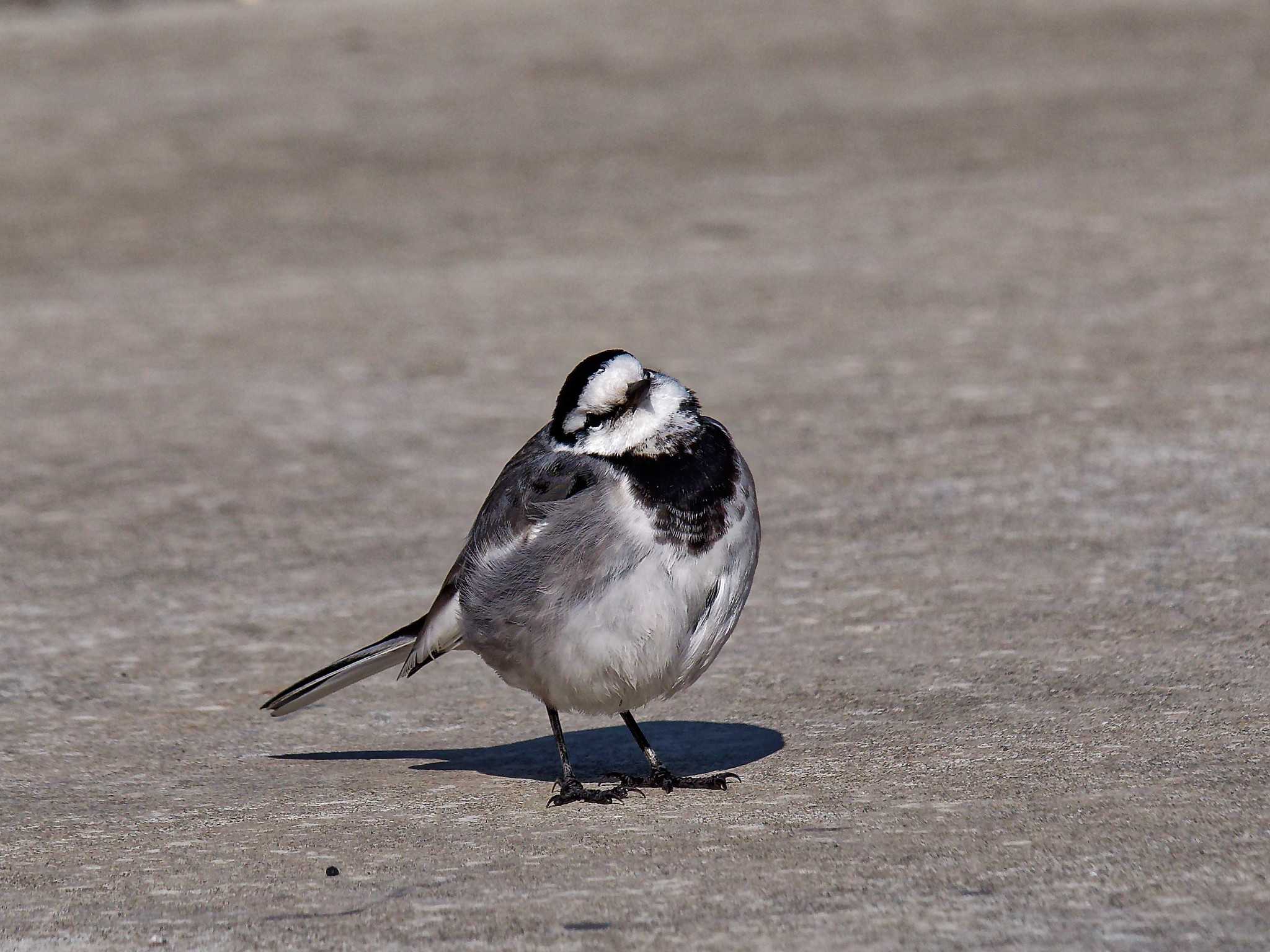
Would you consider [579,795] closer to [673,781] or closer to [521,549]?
[673,781]

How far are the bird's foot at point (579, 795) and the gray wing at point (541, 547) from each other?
414 mm

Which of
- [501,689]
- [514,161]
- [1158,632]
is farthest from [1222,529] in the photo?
[514,161]

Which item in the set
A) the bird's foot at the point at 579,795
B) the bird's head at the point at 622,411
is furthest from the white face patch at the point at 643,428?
the bird's foot at the point at 579,795

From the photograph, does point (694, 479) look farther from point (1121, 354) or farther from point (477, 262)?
point (477, 262)

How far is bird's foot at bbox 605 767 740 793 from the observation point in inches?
186

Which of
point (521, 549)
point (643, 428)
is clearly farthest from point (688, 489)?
point (521, 549)

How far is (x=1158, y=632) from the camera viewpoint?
5672 mm

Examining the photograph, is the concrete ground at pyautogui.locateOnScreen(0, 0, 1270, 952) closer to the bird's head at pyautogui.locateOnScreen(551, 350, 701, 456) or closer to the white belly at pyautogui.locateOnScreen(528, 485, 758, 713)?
the white belly at pyautogui.locateOnScreen(528, 485, 758, 713)

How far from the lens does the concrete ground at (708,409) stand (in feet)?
13.2

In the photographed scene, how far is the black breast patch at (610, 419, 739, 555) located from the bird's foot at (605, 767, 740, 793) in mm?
660

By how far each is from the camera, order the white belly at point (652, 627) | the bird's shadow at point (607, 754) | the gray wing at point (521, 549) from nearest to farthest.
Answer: the white belly at point (652, 627) < the gray wing at point (521, 549) < the bird's shadow at point (607, 754)

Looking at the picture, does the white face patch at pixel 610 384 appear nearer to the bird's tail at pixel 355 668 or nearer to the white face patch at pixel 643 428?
the white face patch at pixel 643 428

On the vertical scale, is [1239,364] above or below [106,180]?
below

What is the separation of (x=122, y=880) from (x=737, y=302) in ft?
21.8
